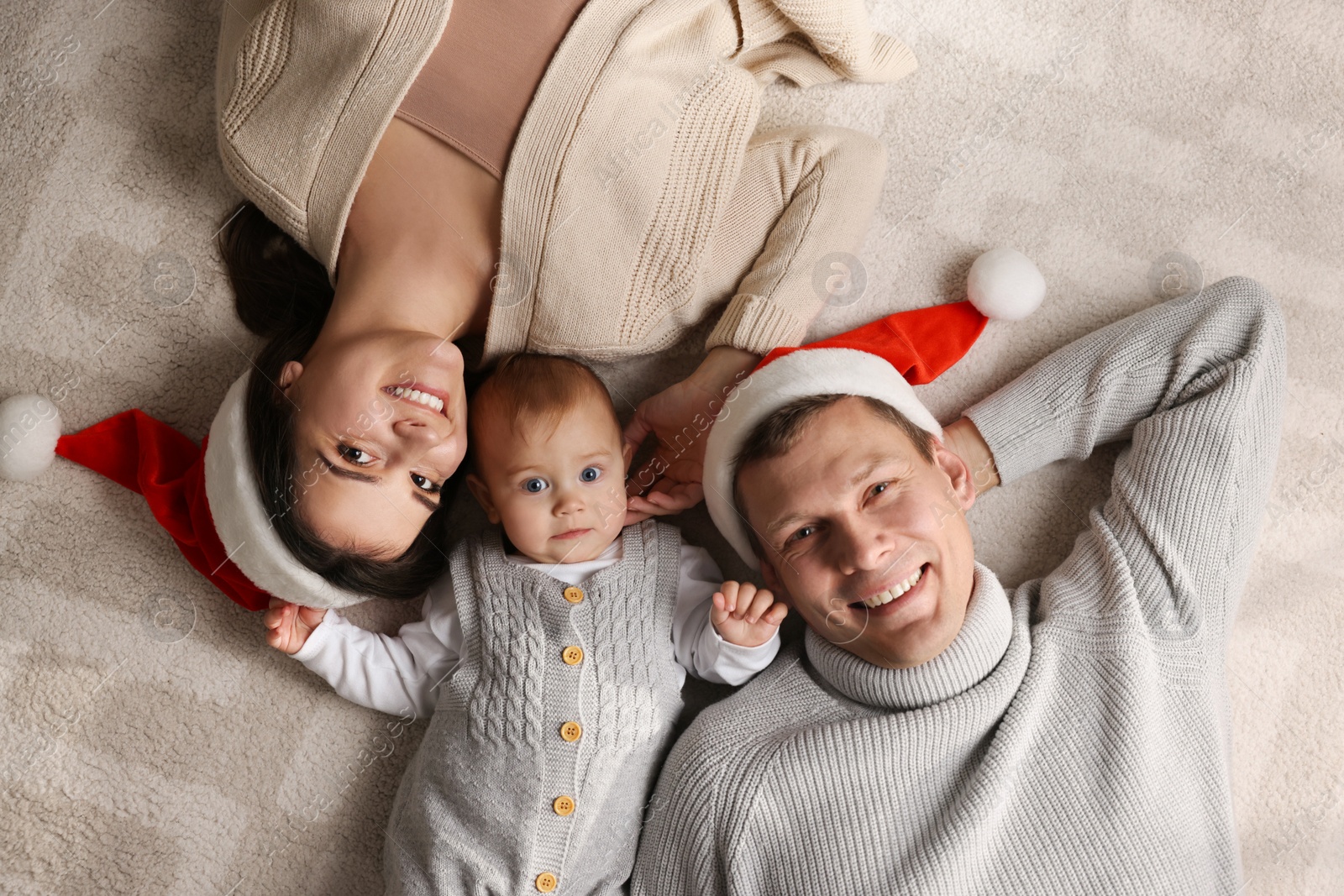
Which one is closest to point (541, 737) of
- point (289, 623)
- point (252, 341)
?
point (289, 623)

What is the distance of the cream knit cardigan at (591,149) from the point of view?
120 cm

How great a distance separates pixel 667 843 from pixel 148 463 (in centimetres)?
85

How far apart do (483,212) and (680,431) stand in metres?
0.39

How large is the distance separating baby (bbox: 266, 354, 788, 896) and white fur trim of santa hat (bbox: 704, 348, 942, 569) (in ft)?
0.35

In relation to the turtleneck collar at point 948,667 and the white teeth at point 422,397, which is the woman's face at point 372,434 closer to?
the white teeth at point 422,397

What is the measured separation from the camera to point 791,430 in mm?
1146

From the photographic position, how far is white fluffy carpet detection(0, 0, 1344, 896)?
52.4 inches

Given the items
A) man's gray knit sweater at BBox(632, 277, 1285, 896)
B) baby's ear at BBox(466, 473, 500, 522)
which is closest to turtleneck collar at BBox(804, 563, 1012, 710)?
man's gray knit sweater at BBox(632, 277, 1285, 896)

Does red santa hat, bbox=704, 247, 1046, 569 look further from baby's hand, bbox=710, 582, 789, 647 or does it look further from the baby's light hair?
the baby's light hair

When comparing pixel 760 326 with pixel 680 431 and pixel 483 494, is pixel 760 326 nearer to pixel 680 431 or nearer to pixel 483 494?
pixel 680 431

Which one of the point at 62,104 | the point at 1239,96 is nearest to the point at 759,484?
the point at 1239,96

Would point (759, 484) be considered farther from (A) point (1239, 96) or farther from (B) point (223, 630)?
(A) point (1239, 96)

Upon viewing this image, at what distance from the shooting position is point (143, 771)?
1.34m

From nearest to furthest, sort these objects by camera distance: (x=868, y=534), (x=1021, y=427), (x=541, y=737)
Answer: (x=868, y=534) < (x=541, y=737) < (x=1021, y=427)
